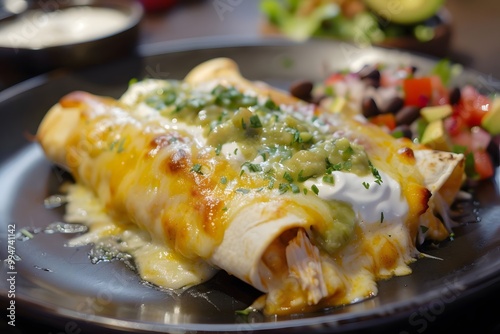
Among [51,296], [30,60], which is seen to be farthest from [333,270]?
[30,60]

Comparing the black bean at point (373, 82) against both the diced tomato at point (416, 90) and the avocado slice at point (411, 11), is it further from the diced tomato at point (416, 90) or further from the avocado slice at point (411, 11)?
the avocado slice at point (411, 11)

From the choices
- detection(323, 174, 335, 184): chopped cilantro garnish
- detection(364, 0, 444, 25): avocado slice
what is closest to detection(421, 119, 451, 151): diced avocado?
detection(323, 174, 335, 184): chopped cilantro garnish

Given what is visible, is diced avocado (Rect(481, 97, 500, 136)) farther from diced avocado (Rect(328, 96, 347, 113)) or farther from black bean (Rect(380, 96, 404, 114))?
diced avocado (Rect(328, 96, 347, 113))

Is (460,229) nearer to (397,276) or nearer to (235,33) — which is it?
(397,276)

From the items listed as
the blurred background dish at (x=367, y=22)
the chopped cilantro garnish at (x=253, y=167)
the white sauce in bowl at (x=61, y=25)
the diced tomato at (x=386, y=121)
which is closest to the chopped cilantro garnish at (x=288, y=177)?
the chopped cilantro garnish at (x=253, y=167)

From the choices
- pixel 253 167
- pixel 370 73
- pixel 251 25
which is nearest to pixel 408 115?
pixel 370 73

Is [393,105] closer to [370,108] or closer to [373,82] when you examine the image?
[370,108]

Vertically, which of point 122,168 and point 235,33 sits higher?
point 122,168
